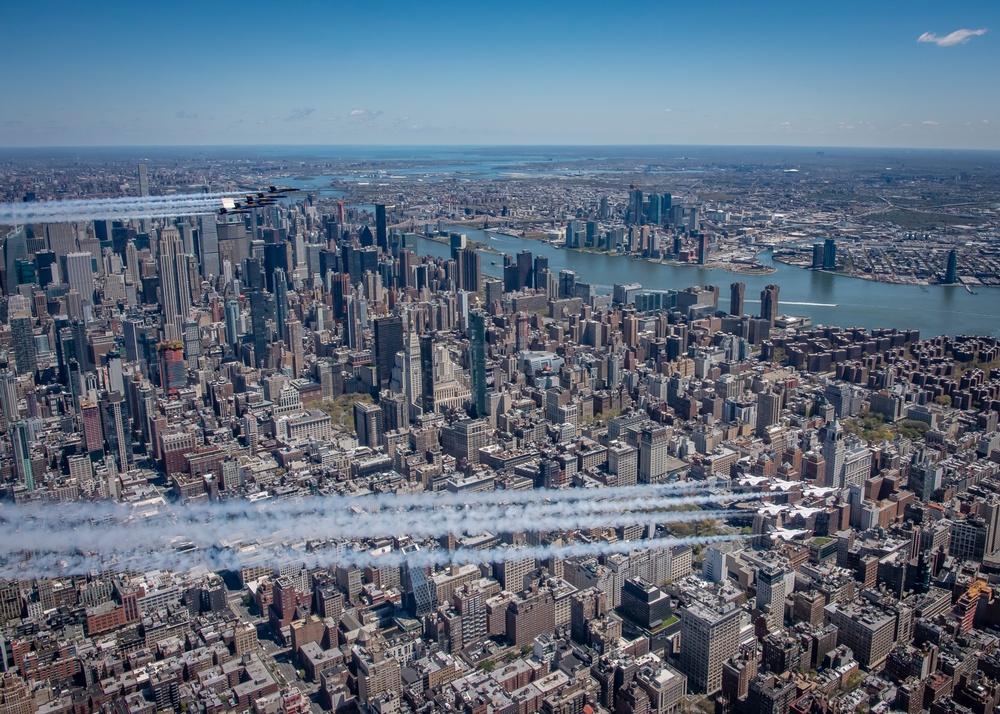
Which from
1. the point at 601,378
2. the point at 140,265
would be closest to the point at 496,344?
the point at 601,378

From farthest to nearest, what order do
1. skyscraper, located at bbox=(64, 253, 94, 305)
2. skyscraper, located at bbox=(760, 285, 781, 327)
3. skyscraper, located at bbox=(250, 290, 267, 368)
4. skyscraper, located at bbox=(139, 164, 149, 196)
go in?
skyscraper, located at bbox=(139, 164, 149, 196)
skyscraper, located at bbox=(64, 253, 94, 305)
skyscraper, located at bbox=(760, 285, 781, 327)
skyscraper, located at bbox=(250, 290, 267, 368)

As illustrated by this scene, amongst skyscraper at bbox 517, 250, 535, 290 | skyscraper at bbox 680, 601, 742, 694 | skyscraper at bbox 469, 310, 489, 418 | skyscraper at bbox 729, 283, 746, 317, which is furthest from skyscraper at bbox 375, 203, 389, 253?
skyscraper at bbox 680, 601, 742, 694

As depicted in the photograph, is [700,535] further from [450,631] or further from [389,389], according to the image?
[389,389]

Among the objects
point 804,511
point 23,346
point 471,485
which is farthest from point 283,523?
point 23,346

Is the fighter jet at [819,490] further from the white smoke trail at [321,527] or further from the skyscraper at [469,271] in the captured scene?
the skyscraper at [469,271]

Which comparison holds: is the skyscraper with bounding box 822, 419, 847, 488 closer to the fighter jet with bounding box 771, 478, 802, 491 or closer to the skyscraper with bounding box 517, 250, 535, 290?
the fighter jet with bounding box 771, 478, 802, 491
